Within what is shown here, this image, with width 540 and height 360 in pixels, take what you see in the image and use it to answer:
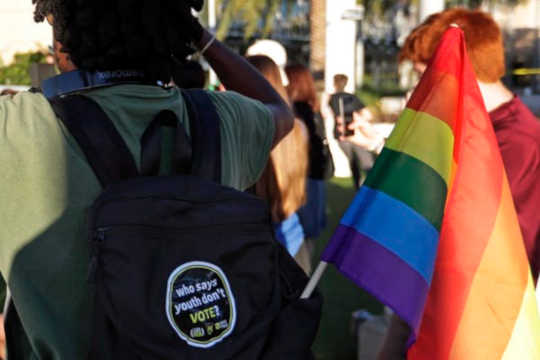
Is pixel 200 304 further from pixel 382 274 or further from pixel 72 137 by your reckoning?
pixel 382 274

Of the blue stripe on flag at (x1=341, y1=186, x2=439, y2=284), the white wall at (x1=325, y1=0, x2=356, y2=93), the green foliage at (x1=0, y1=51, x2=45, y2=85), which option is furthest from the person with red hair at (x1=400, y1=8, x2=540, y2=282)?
the white wall at (x1=325, y1=0, x2=356, y2=93)

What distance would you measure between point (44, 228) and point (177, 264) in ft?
0.97

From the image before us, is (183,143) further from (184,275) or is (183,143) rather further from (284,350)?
(284,350)

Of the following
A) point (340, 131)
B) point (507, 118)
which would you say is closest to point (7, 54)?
point (340, 131)

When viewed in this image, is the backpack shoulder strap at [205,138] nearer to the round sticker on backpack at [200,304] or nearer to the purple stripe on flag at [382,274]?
the round sticker on backpack at [200,304]

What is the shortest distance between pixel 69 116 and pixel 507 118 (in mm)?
1789

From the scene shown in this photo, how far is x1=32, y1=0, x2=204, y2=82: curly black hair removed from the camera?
158 centimetres

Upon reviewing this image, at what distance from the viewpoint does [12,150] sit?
1.43m

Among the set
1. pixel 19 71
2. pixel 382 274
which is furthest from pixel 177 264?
pixel 19 71

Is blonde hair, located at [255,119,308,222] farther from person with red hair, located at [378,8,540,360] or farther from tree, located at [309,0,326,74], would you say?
tree, located at [309,0,326,74]

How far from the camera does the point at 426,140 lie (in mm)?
2146

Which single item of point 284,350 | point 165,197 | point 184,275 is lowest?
point 284,350

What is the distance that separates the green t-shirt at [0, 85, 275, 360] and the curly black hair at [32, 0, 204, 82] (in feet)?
0.57

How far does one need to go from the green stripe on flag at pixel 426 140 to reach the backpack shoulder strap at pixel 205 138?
69cm
